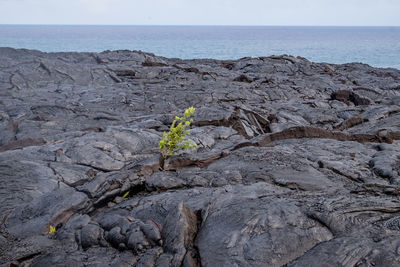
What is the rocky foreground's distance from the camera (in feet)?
9.96

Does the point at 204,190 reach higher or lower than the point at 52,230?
higher

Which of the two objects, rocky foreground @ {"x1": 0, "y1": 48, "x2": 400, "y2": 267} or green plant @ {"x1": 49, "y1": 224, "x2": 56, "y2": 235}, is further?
green plant @ {"x1": 49, "y1": 224, "x2": 56, "y2": 235}

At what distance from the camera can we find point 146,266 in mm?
2965

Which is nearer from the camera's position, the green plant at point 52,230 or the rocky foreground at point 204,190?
the rocky foreground at point 204,190

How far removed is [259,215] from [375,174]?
9.39ft

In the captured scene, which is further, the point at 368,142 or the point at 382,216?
the point at 368,142

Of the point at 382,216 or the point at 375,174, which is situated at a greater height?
the point at 382,216

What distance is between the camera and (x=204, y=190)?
4.41m

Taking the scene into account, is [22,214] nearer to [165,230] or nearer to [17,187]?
[17,187]

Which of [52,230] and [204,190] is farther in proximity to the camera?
[204,190]

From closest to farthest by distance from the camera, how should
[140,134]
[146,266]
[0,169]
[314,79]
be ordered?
[146,266], [0,169], [140,134], [314,79]

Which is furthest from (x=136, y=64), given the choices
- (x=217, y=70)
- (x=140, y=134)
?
(x=140, y=134)

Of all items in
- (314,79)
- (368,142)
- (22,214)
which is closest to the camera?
(22,214)

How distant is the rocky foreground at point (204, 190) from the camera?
3.04 meters
